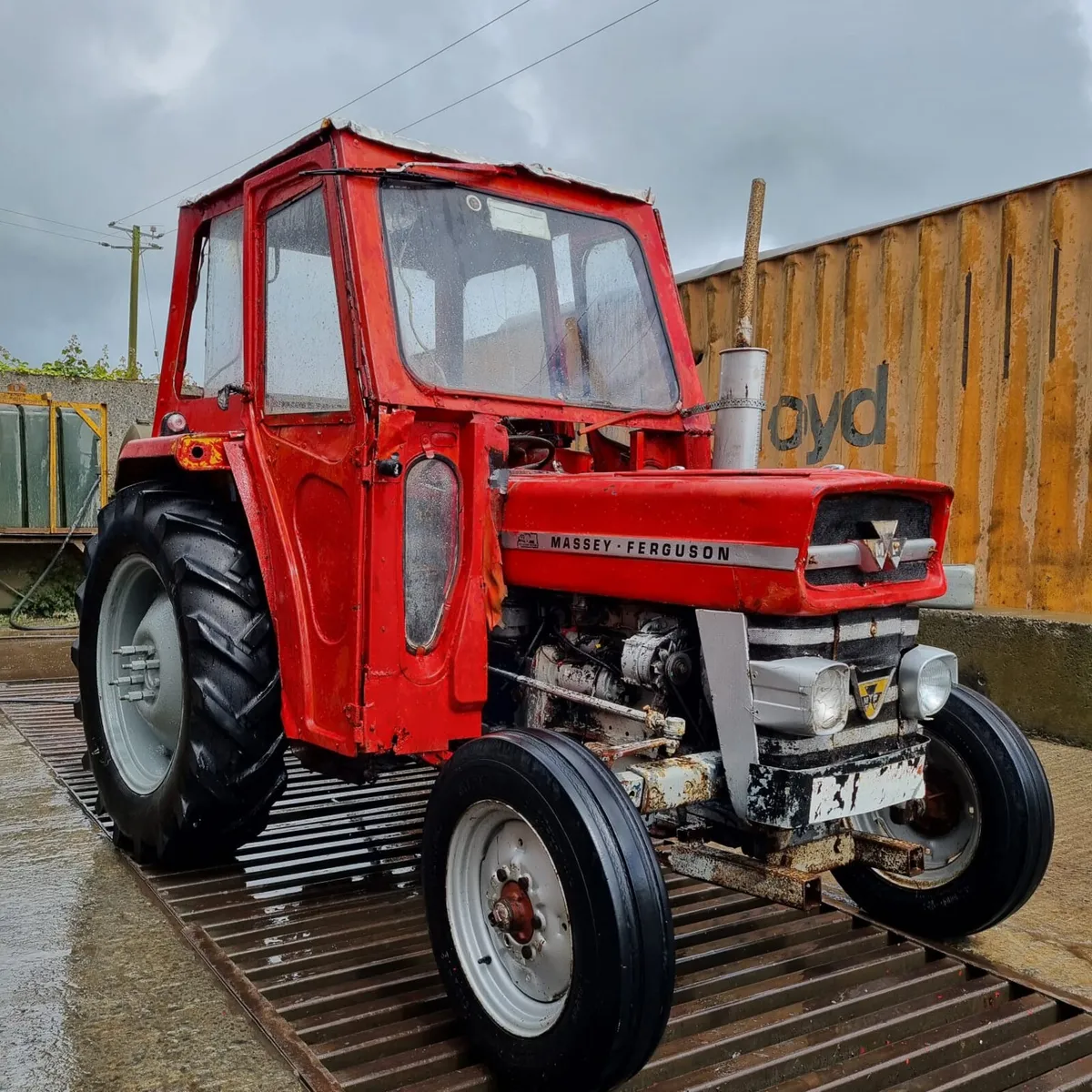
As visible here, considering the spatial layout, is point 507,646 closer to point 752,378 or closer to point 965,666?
point 752,378

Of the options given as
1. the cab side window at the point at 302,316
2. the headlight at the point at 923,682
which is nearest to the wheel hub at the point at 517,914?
the headlight at the point at 923,682

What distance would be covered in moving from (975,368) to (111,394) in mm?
8781

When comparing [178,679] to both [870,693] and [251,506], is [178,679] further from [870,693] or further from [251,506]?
[870,693]

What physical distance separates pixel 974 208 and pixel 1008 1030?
14.9 ft

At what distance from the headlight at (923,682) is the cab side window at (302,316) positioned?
167 cm

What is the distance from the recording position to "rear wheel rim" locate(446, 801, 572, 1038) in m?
2.44

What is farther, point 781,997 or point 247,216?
point 247,216

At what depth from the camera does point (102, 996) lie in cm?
268

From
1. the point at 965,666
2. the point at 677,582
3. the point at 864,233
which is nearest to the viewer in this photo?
the point at 677,582

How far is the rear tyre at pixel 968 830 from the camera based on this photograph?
3.11 m

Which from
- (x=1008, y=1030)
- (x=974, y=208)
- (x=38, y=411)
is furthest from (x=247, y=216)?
(x=38, y=411)

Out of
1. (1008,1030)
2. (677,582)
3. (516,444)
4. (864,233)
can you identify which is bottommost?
(1008,1030)

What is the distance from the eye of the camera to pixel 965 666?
583 cm

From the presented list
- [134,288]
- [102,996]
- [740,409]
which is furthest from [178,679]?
[134,288]
